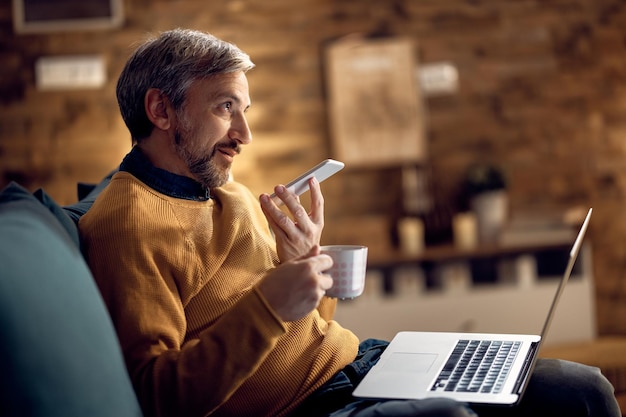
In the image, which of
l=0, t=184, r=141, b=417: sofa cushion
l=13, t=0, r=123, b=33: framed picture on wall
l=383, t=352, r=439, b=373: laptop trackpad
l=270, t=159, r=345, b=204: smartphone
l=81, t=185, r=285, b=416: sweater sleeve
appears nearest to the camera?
l=0, t=184, r=141, b=417: sofa cushion

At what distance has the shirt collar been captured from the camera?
4.89ft

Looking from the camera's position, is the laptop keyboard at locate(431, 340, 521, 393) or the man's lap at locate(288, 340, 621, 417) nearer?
the laptop keyboard at locate(431, 340, 521, 393)

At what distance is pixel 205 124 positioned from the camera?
5.00 feet

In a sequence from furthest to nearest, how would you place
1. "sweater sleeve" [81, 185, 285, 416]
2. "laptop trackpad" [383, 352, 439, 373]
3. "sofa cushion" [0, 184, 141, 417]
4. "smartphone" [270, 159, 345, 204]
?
"smartphone" [270, 159, 345, 204]
"laptop trackpad" [383, 352, 439, 373]
"sweater sleeve" [81, 185, 285, 416]
"sofa cushion" [0, 184, 141, 417]

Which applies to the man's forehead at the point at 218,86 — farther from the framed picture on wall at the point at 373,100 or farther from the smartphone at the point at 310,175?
the framed picture on wall at the point at 373,100

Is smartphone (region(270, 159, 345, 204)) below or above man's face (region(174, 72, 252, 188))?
below

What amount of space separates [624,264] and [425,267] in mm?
1000

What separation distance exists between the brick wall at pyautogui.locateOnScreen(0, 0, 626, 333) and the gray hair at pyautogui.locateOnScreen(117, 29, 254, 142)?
2.03 meters

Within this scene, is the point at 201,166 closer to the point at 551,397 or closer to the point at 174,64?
the point at 174,64

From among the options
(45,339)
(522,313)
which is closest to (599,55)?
(522,313)

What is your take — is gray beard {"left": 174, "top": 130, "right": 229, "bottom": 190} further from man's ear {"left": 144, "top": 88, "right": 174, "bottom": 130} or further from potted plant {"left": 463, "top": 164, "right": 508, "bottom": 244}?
potted plant {"left": 463, "top": 164, "right": 508, "bottom": 244}

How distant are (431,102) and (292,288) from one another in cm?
263

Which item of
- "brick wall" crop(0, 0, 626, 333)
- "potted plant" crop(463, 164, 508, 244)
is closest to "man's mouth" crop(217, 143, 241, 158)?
"brick wall" crop(0, 0, 626, 333)

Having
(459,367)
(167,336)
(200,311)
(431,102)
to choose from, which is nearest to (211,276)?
(200,311)
